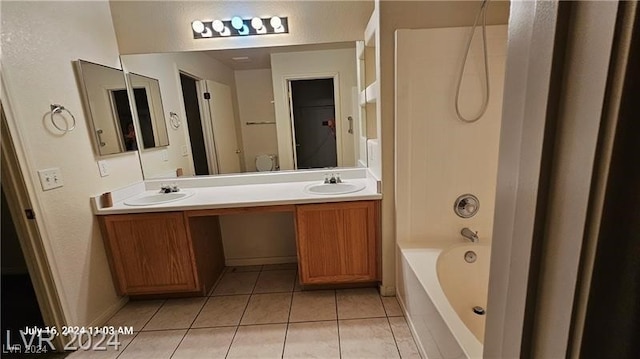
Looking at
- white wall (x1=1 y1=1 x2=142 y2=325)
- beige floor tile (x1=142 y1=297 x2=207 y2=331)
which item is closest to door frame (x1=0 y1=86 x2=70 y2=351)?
white wall (x1=1 y1=1 x2=142 y2=325)

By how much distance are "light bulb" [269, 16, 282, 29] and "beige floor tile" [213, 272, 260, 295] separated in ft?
6.77

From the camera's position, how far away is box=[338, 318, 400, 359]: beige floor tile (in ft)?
5.36

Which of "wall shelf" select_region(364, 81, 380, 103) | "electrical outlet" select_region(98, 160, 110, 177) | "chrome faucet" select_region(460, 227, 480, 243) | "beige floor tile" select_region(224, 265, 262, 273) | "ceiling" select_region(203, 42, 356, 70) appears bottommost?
"beige floor tile" select_region(224, 265, 262, 273)

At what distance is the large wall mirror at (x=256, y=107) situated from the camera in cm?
236

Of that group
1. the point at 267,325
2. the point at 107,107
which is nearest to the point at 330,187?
the point at 267,325

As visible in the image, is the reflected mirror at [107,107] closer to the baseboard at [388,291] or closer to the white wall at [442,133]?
the white wall at [442,133]

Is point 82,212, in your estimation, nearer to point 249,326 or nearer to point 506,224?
point 249,326

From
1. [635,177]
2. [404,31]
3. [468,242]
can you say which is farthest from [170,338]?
[404,31]

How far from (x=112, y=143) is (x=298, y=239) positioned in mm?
1559

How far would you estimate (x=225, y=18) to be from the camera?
2.25 meters

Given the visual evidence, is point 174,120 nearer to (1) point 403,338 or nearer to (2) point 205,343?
(2) point 205,343

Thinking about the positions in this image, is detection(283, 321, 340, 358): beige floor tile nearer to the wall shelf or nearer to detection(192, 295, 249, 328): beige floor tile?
detection(192, 295, 249, 328): beige floor tile

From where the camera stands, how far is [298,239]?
6.79 ft

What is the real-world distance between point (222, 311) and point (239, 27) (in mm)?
2125
